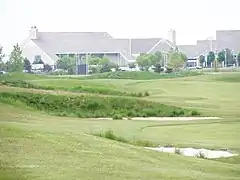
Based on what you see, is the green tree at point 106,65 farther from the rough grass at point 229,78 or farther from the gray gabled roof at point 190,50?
the rough grass at point 229,78

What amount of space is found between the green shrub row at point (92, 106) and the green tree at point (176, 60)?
43.7 m

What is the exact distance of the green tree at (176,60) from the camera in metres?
74.8

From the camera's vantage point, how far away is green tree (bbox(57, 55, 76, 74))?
69162mm

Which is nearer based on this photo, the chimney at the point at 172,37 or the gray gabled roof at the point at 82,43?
the gray gabled roof at the point at 82,43

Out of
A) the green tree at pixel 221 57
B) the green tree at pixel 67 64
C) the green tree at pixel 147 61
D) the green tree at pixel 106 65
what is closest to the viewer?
the green tree at pixel 67 64

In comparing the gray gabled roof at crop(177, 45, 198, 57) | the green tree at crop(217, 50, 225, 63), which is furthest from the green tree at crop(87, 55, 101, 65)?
the gray gabled roof at crop(177, 45, 198, 57)

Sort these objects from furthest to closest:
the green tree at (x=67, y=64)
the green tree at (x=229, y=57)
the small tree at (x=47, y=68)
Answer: the green tree at (x=229, y=57) → the small tree at (x=47, y=68) → the green tree at (x=67, y=64)

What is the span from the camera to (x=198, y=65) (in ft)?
273

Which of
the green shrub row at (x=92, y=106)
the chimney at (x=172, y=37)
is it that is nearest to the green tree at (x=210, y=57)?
the chimney at (x=172, y=37)

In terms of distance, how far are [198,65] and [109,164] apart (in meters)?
73.5

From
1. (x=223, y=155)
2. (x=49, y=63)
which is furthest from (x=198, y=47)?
(x=223, y=155)

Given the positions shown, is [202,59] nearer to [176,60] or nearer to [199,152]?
[176,60]

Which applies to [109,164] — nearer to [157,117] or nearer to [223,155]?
[223,155]

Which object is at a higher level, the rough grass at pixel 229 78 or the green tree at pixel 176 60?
the green tree at pixel 176 60
